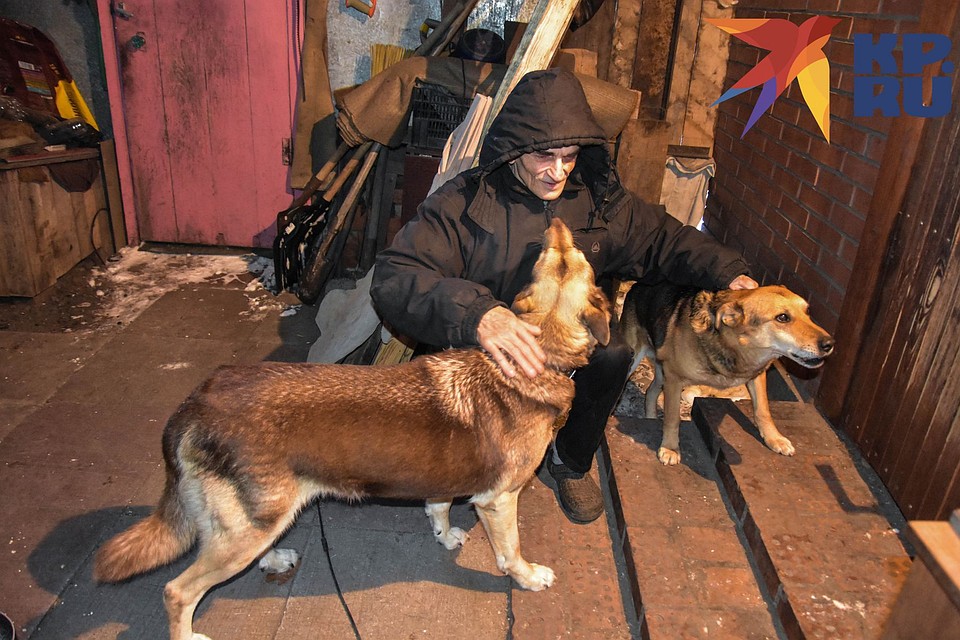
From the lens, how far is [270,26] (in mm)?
6438

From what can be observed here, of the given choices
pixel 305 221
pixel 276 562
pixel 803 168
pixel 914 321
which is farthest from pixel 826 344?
pixel 305 221

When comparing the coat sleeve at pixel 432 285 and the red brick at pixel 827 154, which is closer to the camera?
the coat sleeve at pixel 432 285

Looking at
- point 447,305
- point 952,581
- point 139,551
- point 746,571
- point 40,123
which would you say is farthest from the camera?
point 40,123

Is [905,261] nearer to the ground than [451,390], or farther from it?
farther from it

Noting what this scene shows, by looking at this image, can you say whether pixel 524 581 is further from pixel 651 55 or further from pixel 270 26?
pixel 270 26

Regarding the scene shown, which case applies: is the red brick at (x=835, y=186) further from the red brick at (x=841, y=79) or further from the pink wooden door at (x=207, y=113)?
the pink wooden door at (x=207, y=113)

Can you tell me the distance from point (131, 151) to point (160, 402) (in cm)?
370

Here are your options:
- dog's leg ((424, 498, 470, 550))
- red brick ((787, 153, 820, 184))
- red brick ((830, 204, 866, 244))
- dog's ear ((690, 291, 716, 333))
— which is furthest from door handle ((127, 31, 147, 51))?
red brick ((830, 204, 866, 244))

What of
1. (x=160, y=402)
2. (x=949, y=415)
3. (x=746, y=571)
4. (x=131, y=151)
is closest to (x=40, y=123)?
(x=131, y=151)

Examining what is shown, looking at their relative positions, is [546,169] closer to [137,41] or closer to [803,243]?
[803,243]

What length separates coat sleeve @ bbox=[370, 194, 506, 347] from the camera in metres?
2.79

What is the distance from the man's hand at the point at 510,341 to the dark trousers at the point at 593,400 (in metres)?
0.64

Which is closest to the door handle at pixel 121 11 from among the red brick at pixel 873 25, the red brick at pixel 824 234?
the red brick at pixel 873 25

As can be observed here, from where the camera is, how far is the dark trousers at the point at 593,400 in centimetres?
338
